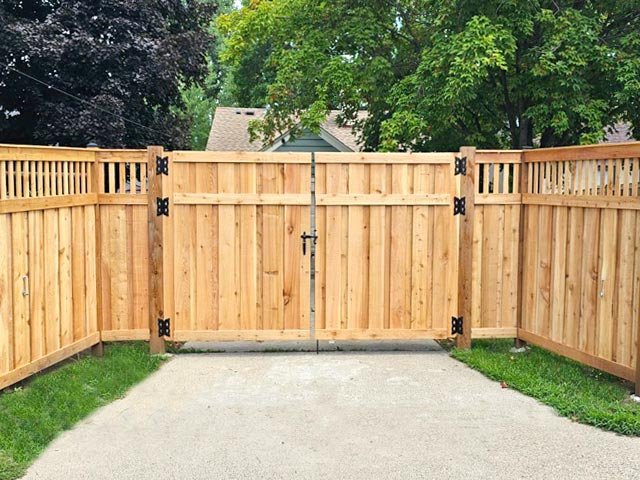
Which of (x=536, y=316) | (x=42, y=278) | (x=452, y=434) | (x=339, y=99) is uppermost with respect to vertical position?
(x=339, y=99)

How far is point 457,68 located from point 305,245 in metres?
2.96

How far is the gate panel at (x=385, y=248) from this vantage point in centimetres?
612

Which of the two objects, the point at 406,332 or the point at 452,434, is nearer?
the point at 452,434

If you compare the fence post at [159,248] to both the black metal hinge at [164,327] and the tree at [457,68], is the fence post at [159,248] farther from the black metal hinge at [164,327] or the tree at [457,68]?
the tree at [457,68]

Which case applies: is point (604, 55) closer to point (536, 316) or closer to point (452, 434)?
point (536, 316)

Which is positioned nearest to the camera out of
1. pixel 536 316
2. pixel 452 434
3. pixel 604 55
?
pixel 452 434

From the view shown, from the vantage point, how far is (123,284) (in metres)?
6.13

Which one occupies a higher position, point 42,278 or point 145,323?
point 42,278

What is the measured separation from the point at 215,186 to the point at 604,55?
503cm

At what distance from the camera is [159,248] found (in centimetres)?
605

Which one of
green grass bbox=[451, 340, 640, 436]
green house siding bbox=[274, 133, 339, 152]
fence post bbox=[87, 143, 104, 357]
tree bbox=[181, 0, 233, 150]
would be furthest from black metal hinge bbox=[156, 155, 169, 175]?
tree bbox=[181, 0, 233, 150]

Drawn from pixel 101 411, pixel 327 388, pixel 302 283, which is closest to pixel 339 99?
pixel 302 283

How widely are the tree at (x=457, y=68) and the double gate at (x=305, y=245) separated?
2.14 meters

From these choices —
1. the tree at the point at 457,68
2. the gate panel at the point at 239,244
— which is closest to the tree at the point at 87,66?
the tree at the point at 457,68
